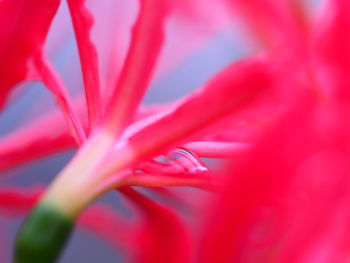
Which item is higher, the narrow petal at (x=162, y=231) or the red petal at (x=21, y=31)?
the red petal at (x=21, y=31)

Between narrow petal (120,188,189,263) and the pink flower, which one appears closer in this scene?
the pink flower

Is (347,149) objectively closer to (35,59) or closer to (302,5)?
(302,5)

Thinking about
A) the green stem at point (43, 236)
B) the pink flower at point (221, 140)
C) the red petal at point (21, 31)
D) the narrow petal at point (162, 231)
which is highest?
the red petal at point (21, 31)

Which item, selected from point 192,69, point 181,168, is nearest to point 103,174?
point 181,168

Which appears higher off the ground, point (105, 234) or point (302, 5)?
point (302, 5)

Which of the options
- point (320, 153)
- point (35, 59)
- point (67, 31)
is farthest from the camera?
point (67, 31)

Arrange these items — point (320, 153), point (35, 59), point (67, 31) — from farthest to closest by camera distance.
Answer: point (67, 31)
point (35, 59)
point (320, 153)

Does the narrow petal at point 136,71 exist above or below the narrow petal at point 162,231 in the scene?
above

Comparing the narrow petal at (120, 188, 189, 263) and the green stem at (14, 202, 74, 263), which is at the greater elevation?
the green stem at (14, 202, 74, 263)

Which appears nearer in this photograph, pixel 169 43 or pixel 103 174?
pixel 103 174

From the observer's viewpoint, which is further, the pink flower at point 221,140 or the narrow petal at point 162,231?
the narrow petal at point 162,231
